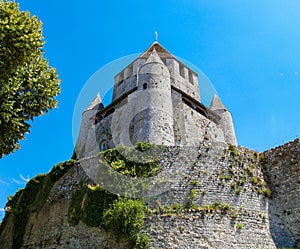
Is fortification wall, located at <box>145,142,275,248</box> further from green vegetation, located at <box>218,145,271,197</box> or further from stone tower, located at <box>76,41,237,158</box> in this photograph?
stone tower, located at <box>76,41,237,158</box>

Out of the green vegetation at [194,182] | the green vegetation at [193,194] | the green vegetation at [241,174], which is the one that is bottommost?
the green vegetation at [193,194]

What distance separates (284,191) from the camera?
1296 centimetres

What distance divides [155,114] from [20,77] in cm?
1031

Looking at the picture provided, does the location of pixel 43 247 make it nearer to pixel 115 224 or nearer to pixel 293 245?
pixel 115 224

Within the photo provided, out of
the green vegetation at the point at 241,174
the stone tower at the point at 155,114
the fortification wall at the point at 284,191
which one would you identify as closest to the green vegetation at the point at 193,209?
the green vegetation at the point at 241,174

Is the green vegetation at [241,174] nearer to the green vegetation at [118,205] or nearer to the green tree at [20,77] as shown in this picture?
the green vegetation at [118,205]

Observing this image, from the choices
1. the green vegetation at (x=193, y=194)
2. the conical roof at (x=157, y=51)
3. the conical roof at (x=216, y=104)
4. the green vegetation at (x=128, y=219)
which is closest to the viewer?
the green vegetation at (x=128, y=219)

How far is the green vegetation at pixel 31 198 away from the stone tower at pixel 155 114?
5.26 meters

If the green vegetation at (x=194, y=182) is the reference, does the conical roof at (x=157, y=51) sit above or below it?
above

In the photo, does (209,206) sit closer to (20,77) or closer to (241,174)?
(241,174)

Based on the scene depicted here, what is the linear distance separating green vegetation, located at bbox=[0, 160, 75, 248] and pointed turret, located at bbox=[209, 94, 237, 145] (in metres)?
14.4

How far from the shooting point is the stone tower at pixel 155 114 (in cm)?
1959

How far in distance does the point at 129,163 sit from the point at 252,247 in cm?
594

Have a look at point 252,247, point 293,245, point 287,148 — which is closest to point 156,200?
point 252,247
